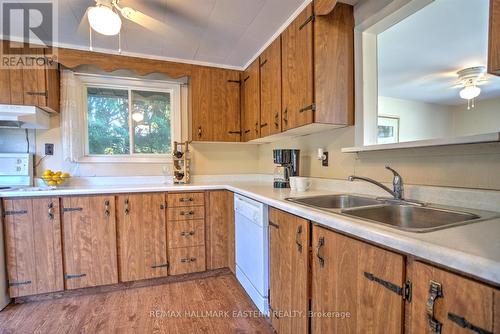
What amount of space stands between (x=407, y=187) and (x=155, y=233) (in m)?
1.98

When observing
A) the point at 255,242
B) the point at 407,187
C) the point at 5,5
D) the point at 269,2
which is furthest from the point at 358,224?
the point at 5,5

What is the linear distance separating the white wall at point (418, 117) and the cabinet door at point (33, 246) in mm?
2589

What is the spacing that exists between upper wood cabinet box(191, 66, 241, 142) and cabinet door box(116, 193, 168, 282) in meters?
0.84

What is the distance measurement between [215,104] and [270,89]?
761mm

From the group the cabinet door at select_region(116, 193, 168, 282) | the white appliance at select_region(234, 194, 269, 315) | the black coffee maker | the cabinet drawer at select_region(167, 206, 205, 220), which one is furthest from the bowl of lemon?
the black coffee maker

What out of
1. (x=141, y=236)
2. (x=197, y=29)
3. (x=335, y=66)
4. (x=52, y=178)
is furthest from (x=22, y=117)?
(x=335, y=66)

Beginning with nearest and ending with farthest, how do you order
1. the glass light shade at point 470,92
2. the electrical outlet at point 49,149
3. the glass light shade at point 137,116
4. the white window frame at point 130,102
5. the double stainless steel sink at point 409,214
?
the double stainless steel sink at point 409,214
the glass light shade at point 470,92
the electrical outlet at point 49,149
the white window frame at point 130,102
the glass light shade at point 137,116

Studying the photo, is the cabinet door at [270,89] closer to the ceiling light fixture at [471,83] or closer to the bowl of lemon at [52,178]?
the ceiling light fixture at [471,83]

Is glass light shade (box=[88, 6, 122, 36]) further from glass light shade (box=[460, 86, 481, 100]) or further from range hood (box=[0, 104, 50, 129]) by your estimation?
glass light shade (box=[460, 86, 481, 100])

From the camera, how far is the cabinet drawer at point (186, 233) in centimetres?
221

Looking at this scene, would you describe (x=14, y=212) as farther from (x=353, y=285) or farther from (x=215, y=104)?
(x=353, y=285)

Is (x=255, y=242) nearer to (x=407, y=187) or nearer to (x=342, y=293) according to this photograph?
(x=342, y=293)

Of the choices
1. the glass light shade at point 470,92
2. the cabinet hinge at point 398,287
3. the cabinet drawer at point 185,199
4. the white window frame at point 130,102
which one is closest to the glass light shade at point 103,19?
the white window frame at point 130,102

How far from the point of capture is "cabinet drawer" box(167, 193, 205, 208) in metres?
2.20
